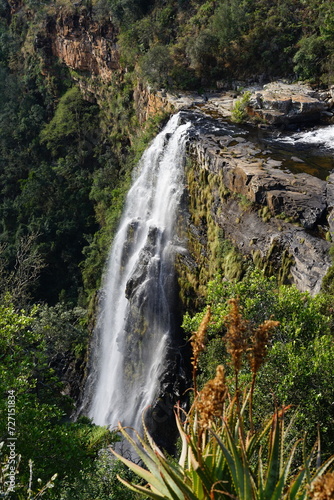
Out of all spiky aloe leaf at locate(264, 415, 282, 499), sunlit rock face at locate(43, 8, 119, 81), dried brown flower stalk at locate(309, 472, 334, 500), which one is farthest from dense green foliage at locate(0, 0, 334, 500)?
dried brown flower stalk at locate(309, 472, 334, 500)

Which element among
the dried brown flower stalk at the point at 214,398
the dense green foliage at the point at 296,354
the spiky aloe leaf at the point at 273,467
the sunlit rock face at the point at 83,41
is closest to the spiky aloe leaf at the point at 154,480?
the spiky aloe leaf at the point at 273,467

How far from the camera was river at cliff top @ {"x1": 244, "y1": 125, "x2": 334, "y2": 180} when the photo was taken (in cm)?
1259

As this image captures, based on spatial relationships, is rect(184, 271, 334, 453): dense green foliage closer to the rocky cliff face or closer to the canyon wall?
the canyon wall

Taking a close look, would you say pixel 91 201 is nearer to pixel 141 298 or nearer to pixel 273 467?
pixel 141 298

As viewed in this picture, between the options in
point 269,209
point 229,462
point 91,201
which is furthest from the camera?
point 91,201

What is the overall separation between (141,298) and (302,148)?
25.0 ft

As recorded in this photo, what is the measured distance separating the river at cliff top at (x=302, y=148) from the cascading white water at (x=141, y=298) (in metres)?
3.02

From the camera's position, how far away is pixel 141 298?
1430 cm

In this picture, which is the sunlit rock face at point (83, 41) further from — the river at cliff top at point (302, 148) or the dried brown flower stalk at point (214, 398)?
the dried brown flower stalk at point (214, 398)

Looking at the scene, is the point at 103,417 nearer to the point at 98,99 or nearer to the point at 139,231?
the point at 139,231

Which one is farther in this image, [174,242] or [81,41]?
[81,41]

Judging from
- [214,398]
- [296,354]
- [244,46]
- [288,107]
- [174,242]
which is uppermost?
[244,46]

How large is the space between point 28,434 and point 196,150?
10522 millimetres

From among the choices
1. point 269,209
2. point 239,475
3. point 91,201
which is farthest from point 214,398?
point 91,201
